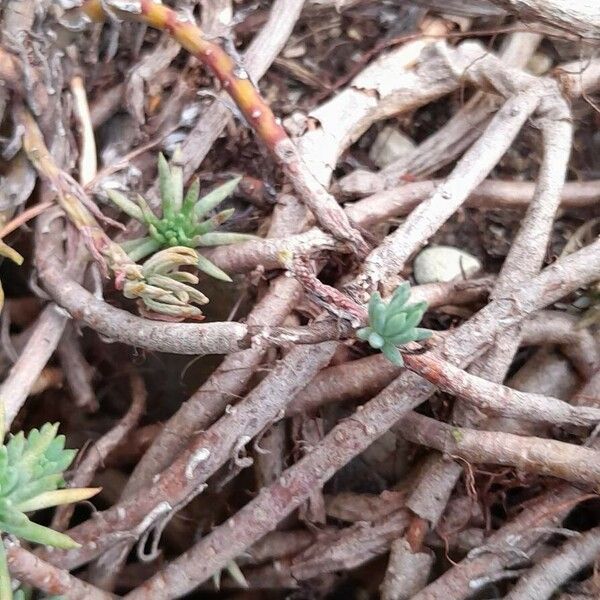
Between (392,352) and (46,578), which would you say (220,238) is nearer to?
(392,352)

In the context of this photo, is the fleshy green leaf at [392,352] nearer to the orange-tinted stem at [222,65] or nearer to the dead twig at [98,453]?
the orange-tinted stem at [222,65]

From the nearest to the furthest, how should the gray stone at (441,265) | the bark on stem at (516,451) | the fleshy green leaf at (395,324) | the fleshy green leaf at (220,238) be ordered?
the fleshy green leaf at (395,324), the bark on stem at (516,451), the fleshy green leaf at (220,238), the gray stone at (441,265)

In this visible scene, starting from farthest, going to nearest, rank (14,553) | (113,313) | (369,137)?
(369,137), (113,313), (14,553)

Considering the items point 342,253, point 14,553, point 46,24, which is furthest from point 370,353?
point 46,24

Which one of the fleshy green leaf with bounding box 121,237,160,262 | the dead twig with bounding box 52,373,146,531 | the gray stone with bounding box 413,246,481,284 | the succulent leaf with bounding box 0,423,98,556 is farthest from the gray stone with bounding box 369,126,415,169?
the succulent leaf with bounding box 0,423,98,556

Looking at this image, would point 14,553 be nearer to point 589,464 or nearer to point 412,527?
point 412,527

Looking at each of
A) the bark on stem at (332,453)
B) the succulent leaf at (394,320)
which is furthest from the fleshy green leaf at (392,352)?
the bark on stem at (332,453)

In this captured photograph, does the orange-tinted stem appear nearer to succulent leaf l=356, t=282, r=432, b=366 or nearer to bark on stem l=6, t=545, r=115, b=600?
succulent leaf l=356, t=282, r=432, b=366

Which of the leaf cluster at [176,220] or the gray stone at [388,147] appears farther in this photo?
the gray stone at [388,147]

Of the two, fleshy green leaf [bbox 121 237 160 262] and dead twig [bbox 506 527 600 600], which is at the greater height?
fleshy green leaf [bbox 121 237 160 262]

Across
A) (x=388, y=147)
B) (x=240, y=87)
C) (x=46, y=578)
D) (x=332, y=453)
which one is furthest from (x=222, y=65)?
(x=46, y=578)

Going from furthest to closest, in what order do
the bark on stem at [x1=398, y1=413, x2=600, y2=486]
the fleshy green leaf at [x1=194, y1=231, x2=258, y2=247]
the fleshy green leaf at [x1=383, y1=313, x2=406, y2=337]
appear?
the fleshy green leaf at [x1=194, y1=231, x2=258, y2=247]
the bark on stem at [x1=398, y1=413, x2=600, y2=486]
the fleshy green leaf at [x1=383, y1=313, x2=406, y2=337]
